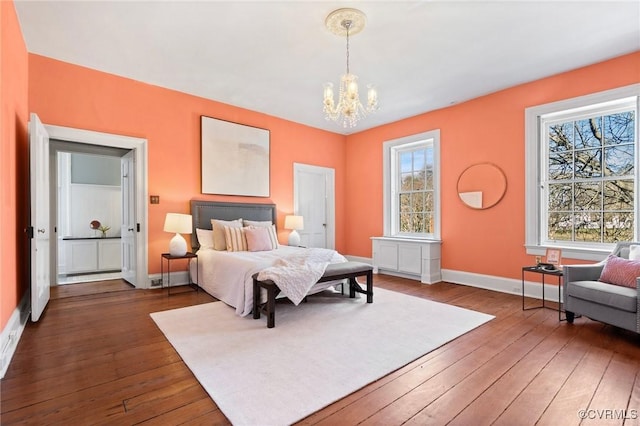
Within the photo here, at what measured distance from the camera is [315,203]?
6.66 metres

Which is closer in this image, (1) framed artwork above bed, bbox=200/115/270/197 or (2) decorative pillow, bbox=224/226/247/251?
(2) decorative pillow, bbox=224/226/247/251

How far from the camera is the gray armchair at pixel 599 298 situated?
266 centimetres

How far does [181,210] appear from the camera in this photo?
484 cm

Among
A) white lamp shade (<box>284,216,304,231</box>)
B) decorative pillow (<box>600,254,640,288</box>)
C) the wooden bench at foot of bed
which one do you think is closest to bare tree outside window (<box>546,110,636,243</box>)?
decorative pillow (<box>600,254,640,288</box>)

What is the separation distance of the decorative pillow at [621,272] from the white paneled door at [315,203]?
4586 mm

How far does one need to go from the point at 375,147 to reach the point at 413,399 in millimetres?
5343

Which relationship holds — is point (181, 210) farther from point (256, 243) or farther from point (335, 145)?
point (335, 145)

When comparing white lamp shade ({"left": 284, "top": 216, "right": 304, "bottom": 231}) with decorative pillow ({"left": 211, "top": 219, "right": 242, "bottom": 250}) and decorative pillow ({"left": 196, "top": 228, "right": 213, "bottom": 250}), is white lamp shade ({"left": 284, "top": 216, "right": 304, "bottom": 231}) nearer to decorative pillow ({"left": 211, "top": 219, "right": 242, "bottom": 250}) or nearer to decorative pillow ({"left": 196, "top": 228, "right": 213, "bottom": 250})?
decorative pillow ({"left": 211, "top": 219, "right": 242, "bottom": 250})

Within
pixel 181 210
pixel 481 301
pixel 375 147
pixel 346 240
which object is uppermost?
pixel 375 147

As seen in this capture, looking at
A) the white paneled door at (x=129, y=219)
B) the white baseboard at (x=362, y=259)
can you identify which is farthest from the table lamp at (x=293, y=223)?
the white paneled door at (x=129, y=219)

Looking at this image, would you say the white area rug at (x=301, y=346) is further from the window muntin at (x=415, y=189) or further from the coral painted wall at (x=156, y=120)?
the window muntin at (x=415, y=189)

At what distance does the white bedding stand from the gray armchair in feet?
8.12

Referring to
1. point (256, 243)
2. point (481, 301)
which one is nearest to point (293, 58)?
point (256, 243)

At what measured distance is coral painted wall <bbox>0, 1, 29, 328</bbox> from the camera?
2439mm
